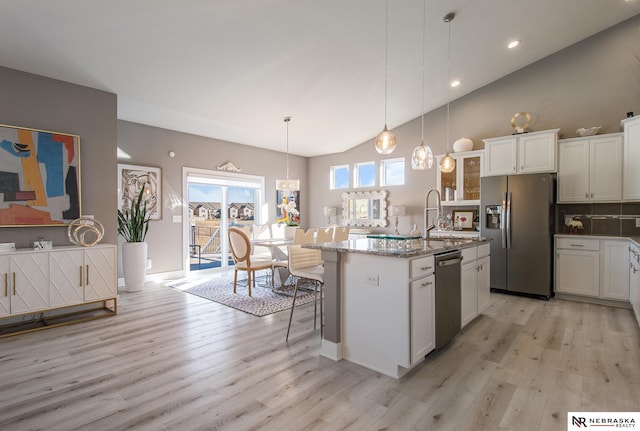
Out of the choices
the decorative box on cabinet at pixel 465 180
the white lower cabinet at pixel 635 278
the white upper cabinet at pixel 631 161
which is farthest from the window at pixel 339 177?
the white lower cabinet at pixel 635 278

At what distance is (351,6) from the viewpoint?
3.24 meters

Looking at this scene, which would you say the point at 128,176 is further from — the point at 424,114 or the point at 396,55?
the point at 424,114

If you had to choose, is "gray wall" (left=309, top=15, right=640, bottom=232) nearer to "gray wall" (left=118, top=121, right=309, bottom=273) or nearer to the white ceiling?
the white ceiling

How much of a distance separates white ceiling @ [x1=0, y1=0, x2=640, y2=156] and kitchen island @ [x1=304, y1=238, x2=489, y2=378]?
2.47 metres

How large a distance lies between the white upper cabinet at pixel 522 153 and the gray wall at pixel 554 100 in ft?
1.65

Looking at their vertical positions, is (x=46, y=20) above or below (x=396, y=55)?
below

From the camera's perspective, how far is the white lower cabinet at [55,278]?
3137 millimetres

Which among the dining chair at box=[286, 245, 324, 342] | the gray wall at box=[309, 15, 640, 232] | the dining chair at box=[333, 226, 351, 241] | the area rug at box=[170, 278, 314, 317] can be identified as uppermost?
the gray wall at box=[309, 15, 640, 232]

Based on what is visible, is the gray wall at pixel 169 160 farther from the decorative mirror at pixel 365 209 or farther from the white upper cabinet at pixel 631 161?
the white upper cabinet at pixel 631 161

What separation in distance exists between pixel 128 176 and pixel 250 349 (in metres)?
4.07

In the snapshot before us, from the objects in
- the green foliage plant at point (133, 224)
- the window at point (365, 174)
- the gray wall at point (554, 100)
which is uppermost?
the gray wall at point (554, 100)

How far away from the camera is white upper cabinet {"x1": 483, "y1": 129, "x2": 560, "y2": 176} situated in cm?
447

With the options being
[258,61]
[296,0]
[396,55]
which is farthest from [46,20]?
[396,55]

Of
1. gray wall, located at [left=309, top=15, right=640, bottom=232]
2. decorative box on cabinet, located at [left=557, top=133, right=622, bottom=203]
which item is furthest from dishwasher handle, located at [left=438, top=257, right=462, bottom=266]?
gray wall, located at [left=309, top=15, right=640, bottom=232]
